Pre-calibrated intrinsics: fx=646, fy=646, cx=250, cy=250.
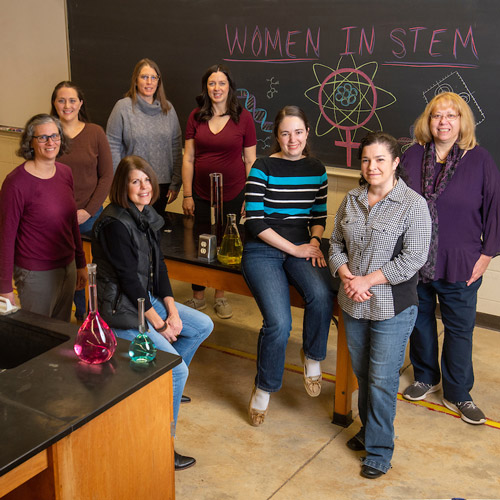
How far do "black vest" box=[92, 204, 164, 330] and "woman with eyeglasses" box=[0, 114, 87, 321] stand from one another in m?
0.38

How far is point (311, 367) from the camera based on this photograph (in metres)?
2.94

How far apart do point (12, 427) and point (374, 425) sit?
1538mm

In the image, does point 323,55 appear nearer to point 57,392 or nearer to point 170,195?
point 170,195

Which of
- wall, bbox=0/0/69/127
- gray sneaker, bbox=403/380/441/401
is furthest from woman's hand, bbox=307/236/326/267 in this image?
wall, bbox=0/0/69/127

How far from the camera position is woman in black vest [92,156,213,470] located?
2549 millimetres

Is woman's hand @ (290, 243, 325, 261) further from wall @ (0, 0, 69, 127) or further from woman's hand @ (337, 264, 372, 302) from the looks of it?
wall @ (0, 0, 69, 127)

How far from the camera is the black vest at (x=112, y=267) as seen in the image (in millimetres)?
2566

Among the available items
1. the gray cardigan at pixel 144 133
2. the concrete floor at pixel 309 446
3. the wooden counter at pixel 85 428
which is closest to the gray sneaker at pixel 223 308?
the concrete floor at pixel 309 446

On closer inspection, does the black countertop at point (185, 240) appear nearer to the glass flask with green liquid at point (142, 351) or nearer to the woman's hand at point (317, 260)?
the woman's hand at point (317, 260)

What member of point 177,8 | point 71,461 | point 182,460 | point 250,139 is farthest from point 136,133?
point 71,461

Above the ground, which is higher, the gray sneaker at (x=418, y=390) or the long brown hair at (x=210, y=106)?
the long brown hair at (x=210, y=106)

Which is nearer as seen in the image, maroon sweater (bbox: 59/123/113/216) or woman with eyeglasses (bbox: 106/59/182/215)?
maroon sweater (bbox: 59/123/113/216)

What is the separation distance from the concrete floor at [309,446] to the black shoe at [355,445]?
25 millimetres

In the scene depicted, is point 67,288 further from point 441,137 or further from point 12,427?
point 441,137
